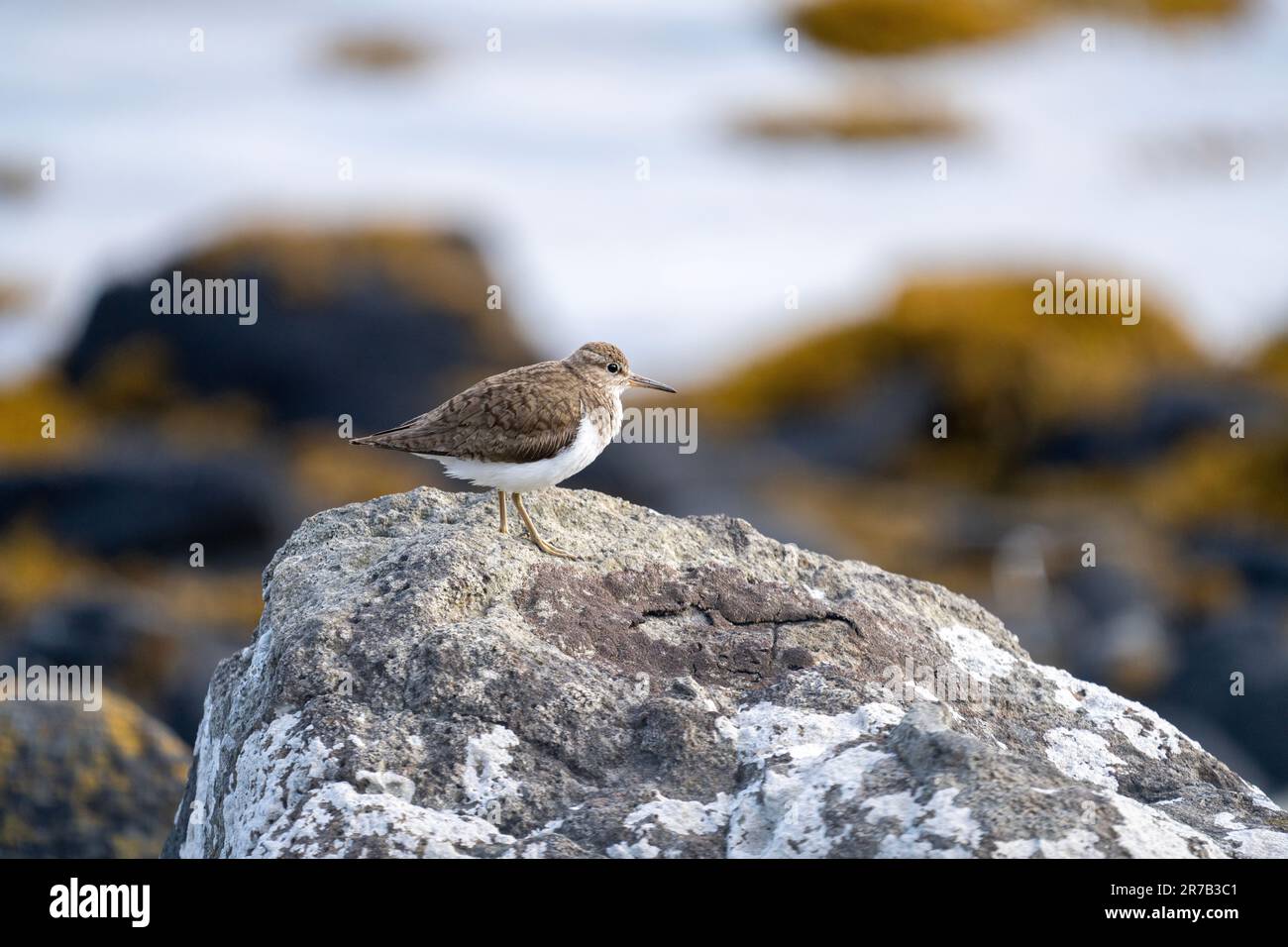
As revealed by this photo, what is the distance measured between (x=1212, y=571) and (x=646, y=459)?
31.3 ft

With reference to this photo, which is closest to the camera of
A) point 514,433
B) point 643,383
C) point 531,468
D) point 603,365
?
point 531,468

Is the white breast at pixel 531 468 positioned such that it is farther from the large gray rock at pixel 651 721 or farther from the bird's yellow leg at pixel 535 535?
the large gray rock at pixel 651 721

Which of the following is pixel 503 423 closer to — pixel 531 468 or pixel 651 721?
pixel 531 468

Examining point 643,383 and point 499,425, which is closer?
point 499,425

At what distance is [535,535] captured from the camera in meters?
7.62

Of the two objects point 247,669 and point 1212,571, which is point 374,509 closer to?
point 247,669

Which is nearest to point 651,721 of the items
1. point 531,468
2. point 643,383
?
point 531,468

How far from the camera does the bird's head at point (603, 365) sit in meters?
9.03

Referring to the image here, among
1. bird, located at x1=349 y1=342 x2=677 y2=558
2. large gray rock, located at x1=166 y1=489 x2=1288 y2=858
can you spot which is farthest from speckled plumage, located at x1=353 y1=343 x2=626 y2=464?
large gray rock, located at x1=166 y1=489 x2=1288 y2=858

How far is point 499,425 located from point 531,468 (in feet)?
1.06

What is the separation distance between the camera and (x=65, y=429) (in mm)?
28891

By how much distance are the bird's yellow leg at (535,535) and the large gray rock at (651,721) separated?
0.10 meters

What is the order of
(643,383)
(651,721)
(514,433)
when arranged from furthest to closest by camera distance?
(643,383)
(514,433)
(651,721)

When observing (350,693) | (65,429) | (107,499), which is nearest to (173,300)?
(65,429)
